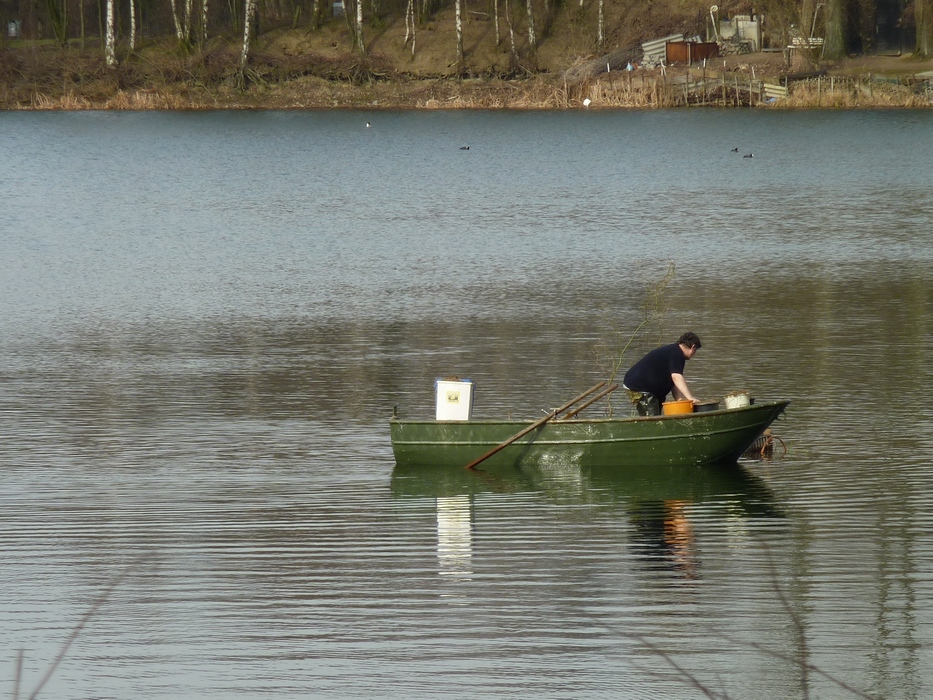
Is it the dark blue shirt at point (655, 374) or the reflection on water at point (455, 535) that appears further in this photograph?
the dark blue shirt at point (655, 374)

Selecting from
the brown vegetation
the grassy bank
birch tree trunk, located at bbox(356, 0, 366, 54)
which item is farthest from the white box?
birch tree trunk, located at bbox(356, 0, 366, 54)

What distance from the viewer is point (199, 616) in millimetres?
9945

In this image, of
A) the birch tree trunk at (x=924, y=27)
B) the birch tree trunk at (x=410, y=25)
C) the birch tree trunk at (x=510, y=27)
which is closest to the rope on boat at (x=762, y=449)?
the birch tree trunk at (x=924, y=27)

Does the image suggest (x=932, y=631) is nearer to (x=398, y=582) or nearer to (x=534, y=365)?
(x=398, y=582)

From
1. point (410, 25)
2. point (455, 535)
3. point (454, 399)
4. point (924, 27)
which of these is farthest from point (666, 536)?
point (410, 25)

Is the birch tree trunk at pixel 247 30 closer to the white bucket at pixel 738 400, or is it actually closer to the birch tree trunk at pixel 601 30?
the birch tree trunk at pixel 601 30

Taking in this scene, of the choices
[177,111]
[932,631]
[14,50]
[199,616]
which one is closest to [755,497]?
[932,631]

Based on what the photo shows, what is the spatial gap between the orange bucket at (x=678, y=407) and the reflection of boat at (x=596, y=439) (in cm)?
13

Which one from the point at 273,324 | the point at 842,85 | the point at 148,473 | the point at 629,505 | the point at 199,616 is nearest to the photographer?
the point at 199,616

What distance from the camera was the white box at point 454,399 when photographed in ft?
46.1

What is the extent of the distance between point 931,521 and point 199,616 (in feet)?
19.4

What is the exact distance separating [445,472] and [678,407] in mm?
2332

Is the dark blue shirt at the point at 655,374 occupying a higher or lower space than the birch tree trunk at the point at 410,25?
lower

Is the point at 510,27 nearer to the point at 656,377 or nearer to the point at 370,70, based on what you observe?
the point at 370,70
